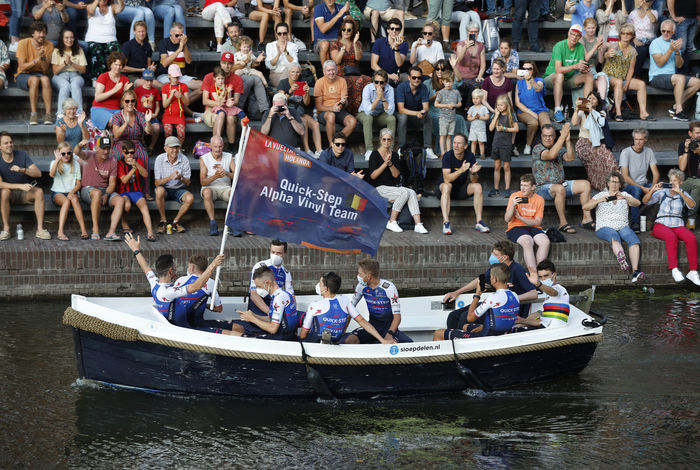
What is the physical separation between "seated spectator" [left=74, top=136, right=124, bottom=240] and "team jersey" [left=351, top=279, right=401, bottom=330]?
17.5 feet

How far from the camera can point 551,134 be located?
53.1 ft

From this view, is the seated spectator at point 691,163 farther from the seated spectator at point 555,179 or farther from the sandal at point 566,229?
the sandal at point 566,229

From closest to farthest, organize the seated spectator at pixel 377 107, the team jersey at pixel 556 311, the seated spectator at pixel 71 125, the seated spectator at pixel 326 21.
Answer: the team jersey at pixel 556 311
the seated spectator at pixel 71 125
the seated spectator at pixel 377 107
the seated spectator at pixel 326 21

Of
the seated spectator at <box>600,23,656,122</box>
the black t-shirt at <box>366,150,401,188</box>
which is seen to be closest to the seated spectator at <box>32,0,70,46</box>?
the black t-shirt at <box>366,150,401,188</box>

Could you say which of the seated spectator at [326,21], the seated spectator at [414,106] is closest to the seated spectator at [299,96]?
the seated spectator at [326,21]

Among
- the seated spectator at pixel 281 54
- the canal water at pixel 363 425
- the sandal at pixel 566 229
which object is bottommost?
Answer: the canal water at pixel 363 425

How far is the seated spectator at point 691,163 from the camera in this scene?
16219 mm

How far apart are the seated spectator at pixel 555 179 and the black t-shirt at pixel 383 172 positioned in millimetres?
2232

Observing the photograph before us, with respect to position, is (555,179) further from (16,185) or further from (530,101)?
(16,185)

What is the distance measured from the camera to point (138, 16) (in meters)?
17.6

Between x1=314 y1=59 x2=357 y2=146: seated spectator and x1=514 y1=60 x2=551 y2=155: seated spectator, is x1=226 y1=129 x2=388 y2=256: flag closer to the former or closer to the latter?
x1=314 y1=59 x2=357 y2=146: seated spectator

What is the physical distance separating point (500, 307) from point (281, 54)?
7917 millimetres

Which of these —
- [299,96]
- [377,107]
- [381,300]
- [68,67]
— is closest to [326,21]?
[299,96]

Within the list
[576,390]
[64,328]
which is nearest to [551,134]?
[576,390]
